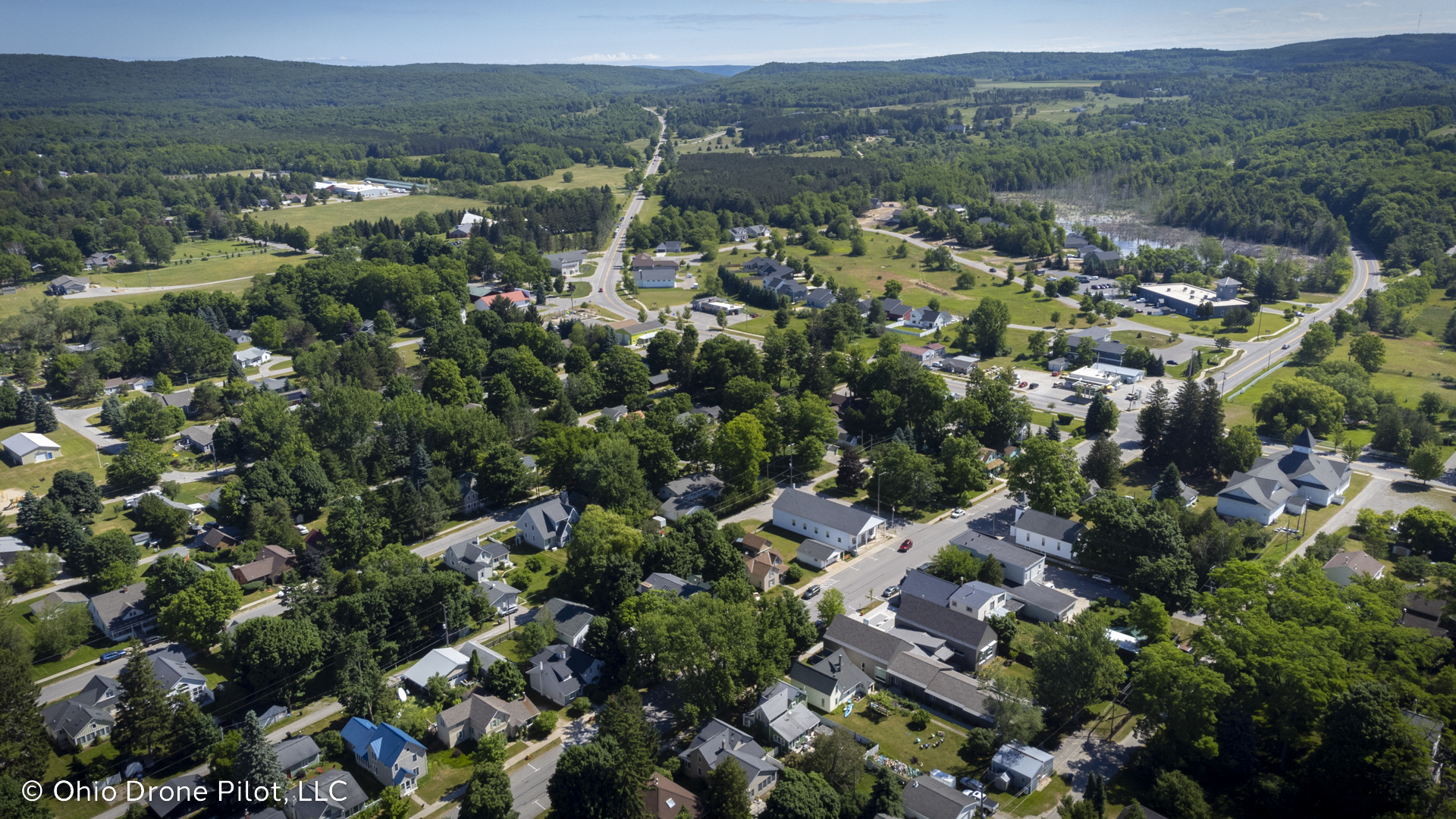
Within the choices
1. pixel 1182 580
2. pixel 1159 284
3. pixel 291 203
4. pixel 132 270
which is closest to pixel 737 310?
pixel 1159 284

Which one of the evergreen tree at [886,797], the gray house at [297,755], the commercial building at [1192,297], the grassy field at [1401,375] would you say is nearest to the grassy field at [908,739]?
the evergreen tree at [886,797]

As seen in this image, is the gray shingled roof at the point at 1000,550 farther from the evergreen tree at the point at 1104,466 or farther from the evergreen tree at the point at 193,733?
the evergreen tree at the point at 193,733

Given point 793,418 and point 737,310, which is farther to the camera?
point 737,310

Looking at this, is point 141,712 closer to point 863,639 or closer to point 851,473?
point 863,639

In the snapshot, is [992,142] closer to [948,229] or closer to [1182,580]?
[948,229]

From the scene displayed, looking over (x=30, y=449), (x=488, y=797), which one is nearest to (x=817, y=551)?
Answer: (x=488, y=797)

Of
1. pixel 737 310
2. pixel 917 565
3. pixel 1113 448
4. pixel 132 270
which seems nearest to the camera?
pixel 917 565
